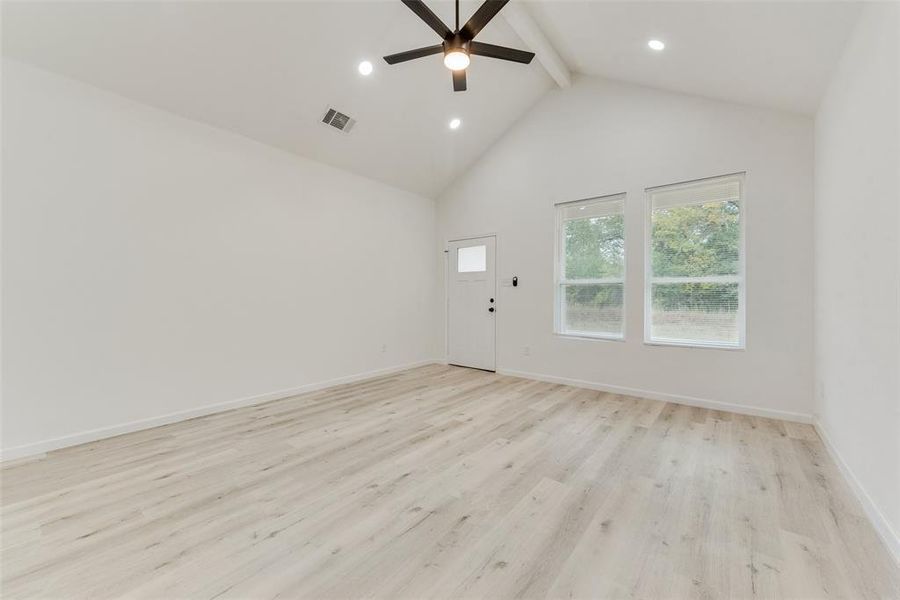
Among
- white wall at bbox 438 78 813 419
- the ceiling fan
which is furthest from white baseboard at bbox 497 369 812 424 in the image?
the ceiling fan

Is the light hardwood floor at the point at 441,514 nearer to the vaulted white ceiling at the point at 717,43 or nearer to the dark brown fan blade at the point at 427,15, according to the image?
the vaulted white ceiling at the point at 717,43

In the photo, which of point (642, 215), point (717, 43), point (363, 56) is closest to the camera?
point (717, 43)

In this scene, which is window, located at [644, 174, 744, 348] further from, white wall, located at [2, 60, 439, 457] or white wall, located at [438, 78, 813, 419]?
white wall, located at [2, 60, 439, 457]

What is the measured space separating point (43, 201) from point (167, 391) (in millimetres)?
1744

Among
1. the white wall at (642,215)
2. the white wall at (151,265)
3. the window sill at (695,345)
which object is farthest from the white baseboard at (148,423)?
the window sill at (695,345)

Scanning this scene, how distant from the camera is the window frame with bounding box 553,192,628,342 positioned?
427 centimetres

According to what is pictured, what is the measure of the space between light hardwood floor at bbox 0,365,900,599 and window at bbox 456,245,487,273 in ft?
9.46

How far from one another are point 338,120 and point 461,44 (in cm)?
201

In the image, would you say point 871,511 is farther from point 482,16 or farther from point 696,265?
point 482,16

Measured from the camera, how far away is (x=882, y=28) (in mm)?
1810

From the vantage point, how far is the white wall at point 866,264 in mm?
1699

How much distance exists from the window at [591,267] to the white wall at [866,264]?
179cm

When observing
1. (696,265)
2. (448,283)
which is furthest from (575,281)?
(448,283)

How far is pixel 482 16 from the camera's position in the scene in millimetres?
2344
